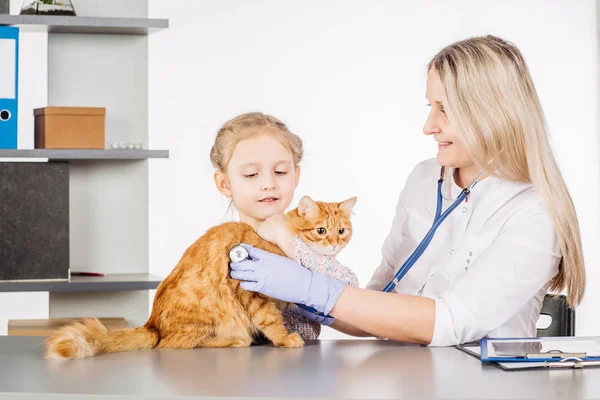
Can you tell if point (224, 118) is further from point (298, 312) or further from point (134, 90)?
point (298, 312)

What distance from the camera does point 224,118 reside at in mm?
4746

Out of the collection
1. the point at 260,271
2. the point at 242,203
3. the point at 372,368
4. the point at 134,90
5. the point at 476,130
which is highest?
the point at 134,90

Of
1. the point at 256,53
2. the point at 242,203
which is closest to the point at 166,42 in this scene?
the point at 256,53

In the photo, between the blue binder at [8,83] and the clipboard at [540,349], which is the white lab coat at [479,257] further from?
the blue binder at [8,83]

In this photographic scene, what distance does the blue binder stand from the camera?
298 cm

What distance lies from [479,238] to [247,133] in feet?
2.00

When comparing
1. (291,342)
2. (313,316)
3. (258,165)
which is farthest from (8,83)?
(291,342)

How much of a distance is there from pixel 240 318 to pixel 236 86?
3302 mm

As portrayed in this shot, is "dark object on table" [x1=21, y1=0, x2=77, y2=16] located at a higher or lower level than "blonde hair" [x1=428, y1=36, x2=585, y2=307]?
higher

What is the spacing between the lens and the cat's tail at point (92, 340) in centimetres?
148

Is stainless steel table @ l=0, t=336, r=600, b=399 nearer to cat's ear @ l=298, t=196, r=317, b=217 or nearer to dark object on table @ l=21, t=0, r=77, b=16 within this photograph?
cat's ear @ l=298, t=196, r=317, b=217

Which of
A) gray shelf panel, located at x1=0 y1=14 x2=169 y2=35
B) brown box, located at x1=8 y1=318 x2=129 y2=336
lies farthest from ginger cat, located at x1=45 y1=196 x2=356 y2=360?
gray shelf panel, located at x1=0 y1=14 x2=169 y2=35

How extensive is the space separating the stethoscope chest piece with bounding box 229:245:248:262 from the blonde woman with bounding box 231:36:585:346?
0.01 m

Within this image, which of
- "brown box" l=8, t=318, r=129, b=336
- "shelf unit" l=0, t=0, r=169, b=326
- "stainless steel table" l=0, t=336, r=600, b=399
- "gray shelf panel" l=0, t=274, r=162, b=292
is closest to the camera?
"stainless steel table" l=0, t=336, r=600, b=399
